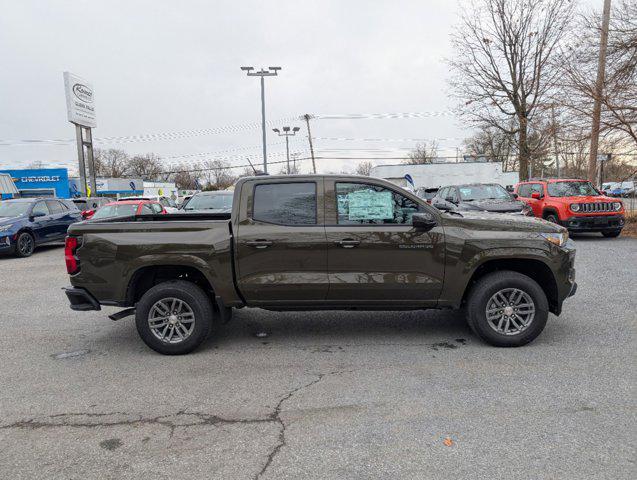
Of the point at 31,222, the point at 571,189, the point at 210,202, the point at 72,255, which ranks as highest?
the point at 571,189

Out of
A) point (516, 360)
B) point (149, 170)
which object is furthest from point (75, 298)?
point (149, 170)

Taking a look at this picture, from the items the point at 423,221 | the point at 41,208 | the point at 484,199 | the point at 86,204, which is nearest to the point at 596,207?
the point at 484,199

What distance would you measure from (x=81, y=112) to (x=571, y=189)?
29399mm

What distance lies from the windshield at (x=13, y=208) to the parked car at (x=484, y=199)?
1210 centimetres

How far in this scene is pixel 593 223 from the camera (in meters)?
12.9

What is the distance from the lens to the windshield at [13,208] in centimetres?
1330

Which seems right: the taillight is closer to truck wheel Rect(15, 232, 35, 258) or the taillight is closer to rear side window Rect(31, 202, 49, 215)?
truck wheel Rect(15, 232, 35, 258)

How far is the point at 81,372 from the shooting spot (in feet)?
14.5

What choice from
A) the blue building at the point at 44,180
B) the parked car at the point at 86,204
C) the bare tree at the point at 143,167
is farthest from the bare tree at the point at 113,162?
the parked car at the point at 86,204

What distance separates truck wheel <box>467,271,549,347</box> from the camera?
463 cm

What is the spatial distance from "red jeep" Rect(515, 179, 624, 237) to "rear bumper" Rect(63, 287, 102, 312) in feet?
40.9

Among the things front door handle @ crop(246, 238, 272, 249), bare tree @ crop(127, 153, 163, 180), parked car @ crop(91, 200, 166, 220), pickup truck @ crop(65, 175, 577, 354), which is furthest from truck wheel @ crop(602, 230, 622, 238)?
bare tree @ crop(127, 153, 163, 180)

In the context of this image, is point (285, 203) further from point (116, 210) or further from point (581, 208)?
point (581, 208)

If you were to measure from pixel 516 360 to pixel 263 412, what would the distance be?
2517mm
